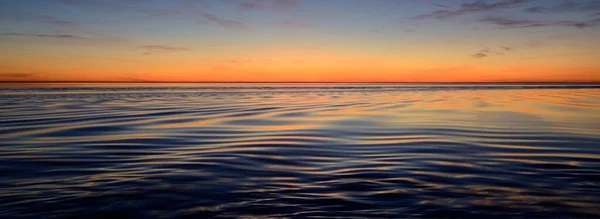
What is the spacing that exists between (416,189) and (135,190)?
326 centimetres

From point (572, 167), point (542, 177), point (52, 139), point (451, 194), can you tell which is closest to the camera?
point (451, 194)

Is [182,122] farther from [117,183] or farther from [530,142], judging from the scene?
[530,142]

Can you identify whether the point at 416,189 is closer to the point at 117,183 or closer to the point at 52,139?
the point at 117,183

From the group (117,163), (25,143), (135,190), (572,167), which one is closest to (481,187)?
(572,167)

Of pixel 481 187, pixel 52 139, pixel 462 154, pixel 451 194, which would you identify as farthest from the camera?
pixel 52 139

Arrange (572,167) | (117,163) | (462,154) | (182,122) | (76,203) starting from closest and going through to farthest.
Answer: (76,203), (572,167), (117,163), (462,154), (182,122)

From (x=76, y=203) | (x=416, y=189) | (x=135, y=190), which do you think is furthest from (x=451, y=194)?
(x=76, y=203)

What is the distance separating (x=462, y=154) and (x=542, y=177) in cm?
202

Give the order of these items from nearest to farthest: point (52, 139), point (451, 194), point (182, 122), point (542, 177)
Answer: point (451, 194), point (542, 177), point (52, 139), point (182, 122)

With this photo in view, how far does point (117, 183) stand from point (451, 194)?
3.99m

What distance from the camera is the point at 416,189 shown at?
497 cm

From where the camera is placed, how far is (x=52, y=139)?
9266mm

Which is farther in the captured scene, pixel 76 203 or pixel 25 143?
pixel 25 143

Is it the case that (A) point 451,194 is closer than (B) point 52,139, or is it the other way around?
(A) point 451,194
